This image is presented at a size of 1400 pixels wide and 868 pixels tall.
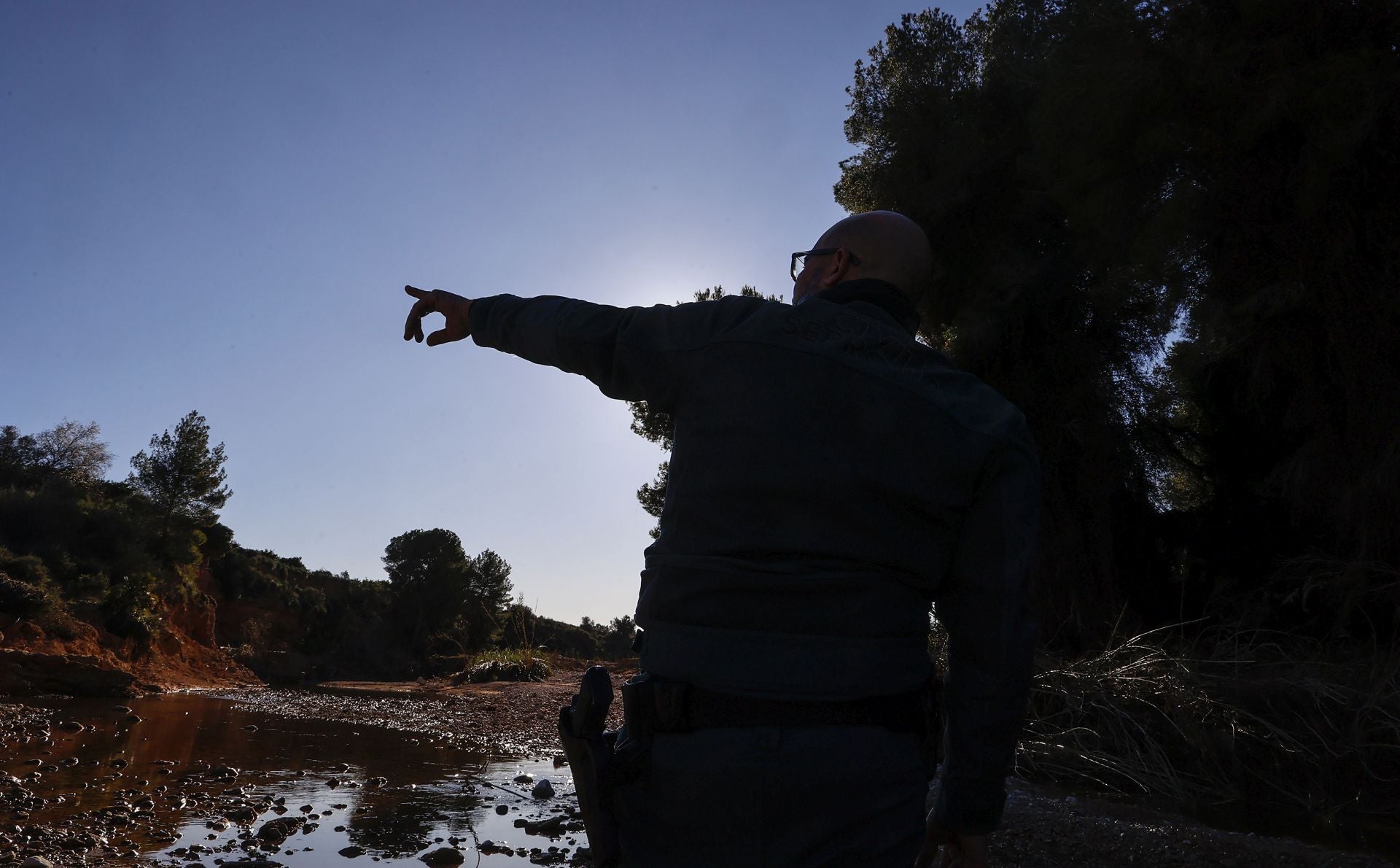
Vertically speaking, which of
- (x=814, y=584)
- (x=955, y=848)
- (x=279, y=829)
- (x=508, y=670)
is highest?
(x=814, y=584)

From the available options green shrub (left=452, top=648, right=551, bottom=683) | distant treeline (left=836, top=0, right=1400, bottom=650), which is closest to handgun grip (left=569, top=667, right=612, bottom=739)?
distant treeline (left=836, top=0, right=1400, bottom=650)

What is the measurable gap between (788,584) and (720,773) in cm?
33

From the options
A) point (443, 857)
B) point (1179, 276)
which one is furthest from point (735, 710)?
point (1179, 276)

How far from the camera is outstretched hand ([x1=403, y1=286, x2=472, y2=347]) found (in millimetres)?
1997

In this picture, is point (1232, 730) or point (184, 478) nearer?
point (1232, 730)

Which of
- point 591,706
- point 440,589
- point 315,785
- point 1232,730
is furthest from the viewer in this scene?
point 440,589

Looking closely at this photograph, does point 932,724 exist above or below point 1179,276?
below

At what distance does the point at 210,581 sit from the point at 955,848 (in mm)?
28546

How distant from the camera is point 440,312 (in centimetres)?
206

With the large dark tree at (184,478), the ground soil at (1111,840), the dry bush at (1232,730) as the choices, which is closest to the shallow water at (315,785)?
the ground soil at (1111,840)

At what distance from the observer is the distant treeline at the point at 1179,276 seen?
19.7 feet

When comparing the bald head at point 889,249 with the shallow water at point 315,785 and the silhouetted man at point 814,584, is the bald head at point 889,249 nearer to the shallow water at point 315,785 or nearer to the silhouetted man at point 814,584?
the silhouetted man at point 814,584

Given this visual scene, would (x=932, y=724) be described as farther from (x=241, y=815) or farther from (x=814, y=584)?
(x=241, y=815)

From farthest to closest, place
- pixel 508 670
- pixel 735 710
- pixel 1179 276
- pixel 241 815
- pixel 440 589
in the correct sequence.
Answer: pixel 440 589 → pixel 508 670 → pixel 1179 276 → pixel 241 815 → pixel 735 710
